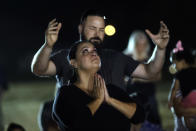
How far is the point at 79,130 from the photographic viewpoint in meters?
3.31

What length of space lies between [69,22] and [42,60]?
86.4ft

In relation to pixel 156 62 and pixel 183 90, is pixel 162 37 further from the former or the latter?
pixel 183 90

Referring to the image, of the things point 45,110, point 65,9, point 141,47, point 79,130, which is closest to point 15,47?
point 65,9

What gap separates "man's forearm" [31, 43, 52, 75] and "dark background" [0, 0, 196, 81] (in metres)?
16.9

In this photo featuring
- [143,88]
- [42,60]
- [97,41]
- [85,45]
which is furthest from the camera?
[143,88]

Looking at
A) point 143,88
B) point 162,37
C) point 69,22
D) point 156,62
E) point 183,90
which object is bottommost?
point 69,22

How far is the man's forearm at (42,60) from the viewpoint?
4059 millimetres

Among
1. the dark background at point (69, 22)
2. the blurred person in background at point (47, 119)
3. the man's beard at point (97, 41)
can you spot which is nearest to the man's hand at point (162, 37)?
the man's beard at point (97, 41)

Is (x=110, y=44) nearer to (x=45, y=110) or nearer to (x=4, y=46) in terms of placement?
(x=4, y=46)

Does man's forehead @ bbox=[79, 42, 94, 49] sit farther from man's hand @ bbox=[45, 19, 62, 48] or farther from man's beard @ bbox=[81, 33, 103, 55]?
man's hand @ bbox=[45, 19, 62, 48]

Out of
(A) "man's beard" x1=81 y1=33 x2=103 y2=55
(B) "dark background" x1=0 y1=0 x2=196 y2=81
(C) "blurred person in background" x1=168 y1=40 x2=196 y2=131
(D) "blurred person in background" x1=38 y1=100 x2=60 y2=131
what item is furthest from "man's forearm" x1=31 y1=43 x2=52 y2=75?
(B) "dark background" x1=0 y1=0 x2=196 y2=81

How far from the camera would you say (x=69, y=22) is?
30234 millimetres

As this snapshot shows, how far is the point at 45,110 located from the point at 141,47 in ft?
9.28

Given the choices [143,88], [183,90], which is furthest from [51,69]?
[143,88]
